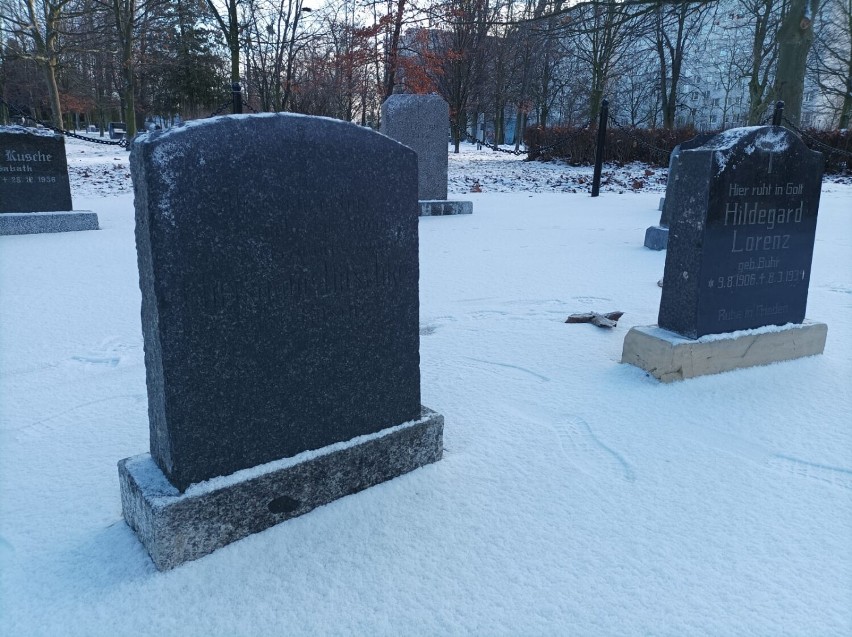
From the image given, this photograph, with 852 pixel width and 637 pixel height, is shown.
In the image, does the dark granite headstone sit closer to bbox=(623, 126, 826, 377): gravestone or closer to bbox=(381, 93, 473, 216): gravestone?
bbox=(623, 126, 826, 377): gravestone

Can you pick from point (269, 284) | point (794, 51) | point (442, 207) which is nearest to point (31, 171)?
point (442, 207)

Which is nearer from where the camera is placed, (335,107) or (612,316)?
(612,316)

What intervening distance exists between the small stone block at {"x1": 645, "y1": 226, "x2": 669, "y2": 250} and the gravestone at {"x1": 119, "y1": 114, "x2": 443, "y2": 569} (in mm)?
5674

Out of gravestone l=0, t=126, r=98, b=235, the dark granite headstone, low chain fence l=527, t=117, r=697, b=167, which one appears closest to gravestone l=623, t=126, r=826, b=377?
the dark granite headstone

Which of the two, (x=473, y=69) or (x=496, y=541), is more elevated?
(x=473, y=69)

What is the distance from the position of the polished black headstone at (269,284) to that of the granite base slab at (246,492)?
2.1 inches

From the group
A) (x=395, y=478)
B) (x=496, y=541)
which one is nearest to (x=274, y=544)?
(x=395, y=478)

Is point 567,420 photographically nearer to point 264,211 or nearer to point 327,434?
point 327,434

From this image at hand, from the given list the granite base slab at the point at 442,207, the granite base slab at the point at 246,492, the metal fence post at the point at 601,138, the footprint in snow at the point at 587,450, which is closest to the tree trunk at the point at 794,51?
the metal fence post at the point at 601,138

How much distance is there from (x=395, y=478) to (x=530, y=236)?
6.23 m

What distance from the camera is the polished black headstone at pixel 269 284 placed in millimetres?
1695

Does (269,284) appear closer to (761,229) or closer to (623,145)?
(761,229)

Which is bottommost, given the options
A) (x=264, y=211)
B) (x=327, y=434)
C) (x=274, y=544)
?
(x=274, y=544)

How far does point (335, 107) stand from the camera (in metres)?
28.4
